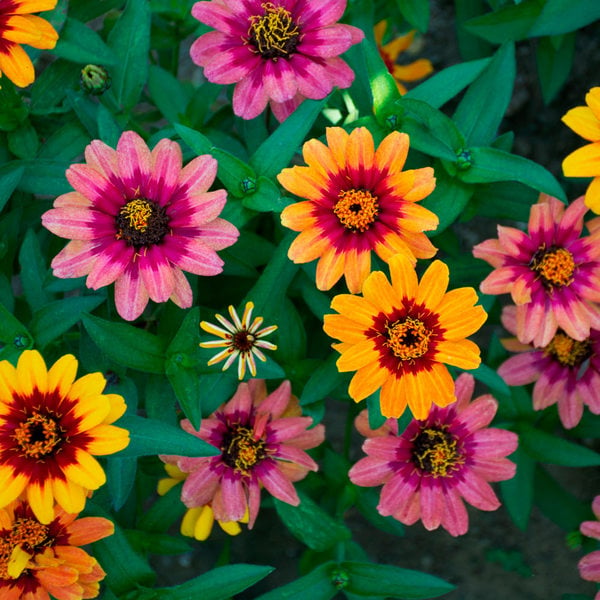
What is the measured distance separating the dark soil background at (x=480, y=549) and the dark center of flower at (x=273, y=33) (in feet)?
4.56

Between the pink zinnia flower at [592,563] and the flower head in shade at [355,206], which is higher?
the flower head in shade at [355,206]

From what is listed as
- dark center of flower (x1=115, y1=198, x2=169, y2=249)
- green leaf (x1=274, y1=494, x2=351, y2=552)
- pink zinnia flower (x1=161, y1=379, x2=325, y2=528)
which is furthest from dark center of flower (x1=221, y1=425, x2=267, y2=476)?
dark center of flower (x1=115, y1=198, x2=169, y2=249)

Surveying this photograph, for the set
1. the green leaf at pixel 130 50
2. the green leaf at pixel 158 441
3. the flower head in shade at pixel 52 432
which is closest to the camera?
the flower head in shade at pixel 52 432

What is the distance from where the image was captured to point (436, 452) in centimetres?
161

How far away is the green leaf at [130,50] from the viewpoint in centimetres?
171

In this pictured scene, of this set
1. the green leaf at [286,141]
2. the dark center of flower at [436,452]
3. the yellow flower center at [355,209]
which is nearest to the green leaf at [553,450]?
the dark center of flower at [436,452]

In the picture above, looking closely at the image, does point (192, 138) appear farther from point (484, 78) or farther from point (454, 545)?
point (454, 545)

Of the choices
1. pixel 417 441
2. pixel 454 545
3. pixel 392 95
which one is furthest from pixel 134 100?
pixel 454 545

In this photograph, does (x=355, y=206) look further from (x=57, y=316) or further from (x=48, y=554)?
(x=48, y=554)

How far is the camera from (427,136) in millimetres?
1548

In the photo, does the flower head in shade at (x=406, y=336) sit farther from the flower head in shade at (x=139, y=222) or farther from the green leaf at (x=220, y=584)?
the green leaf at (x=220, y=584)

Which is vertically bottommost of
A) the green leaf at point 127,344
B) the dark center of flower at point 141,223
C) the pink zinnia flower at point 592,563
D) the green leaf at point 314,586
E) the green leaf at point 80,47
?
the green leaf at point 314,586

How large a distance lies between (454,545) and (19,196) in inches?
69.2

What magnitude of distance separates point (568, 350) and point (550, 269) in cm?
31
